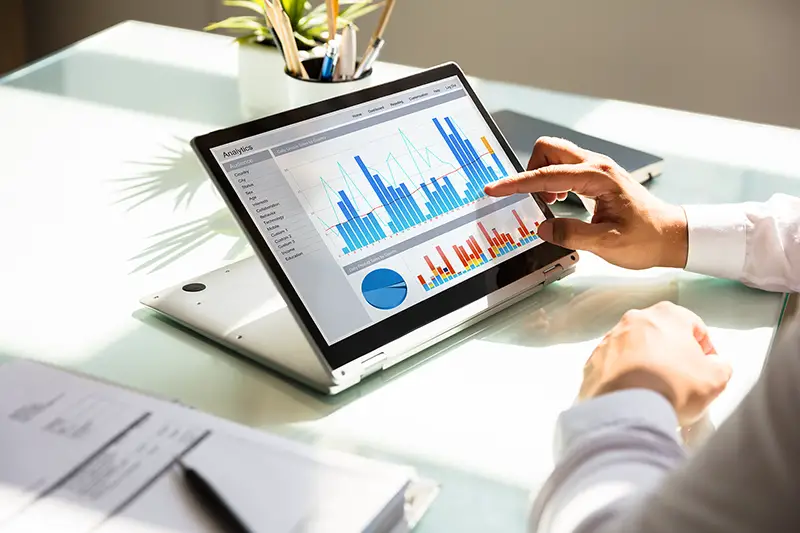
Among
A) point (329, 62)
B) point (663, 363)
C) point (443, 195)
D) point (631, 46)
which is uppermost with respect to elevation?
point (329, 62)

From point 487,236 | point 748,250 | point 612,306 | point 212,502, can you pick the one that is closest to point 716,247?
point 748,250

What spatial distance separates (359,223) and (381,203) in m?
0.04

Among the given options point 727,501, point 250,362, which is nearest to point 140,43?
point 250,362

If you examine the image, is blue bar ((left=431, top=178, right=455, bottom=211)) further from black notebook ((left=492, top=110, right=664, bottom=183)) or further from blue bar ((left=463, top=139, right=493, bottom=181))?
black notebook ((left=492, top=110, right=664, bottom=183))

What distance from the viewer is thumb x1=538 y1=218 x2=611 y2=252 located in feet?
3.26

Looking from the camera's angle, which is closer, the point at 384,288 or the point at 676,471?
the point at 676,471

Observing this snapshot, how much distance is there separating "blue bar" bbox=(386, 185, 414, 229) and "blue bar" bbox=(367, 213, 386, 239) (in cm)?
3

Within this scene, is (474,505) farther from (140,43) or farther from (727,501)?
(140,43)

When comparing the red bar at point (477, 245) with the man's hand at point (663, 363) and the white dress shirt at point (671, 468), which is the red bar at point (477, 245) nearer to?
the man's hand at point (663, 363)

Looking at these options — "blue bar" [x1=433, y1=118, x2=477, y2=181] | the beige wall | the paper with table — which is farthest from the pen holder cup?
the beige wall

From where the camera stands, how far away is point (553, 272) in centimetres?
100

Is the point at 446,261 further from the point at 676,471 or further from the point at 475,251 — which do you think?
the point at 676,471

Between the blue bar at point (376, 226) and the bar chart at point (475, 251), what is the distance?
5 cm

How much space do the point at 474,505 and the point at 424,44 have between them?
213cm
